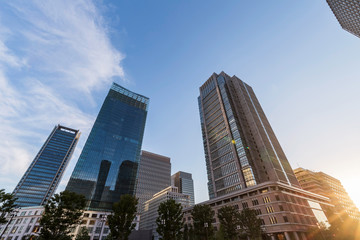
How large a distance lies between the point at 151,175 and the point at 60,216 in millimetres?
139952

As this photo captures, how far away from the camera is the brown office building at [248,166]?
2233 inches

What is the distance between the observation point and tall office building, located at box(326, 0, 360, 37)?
66250 millimetres

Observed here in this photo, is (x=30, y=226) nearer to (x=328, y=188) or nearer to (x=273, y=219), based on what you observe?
(x=273, y=219)

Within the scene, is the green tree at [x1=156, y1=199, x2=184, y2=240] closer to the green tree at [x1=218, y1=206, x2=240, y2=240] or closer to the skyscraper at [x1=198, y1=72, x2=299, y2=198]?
the green tree at [x1=218, y1=206, x2=240, y2=240]

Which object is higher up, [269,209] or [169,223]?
[269,209]

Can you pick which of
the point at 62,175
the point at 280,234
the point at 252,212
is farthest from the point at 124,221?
the point at 62,175

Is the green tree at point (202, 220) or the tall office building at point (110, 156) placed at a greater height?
the tall office building at point (110, 156)

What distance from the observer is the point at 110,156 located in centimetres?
9725

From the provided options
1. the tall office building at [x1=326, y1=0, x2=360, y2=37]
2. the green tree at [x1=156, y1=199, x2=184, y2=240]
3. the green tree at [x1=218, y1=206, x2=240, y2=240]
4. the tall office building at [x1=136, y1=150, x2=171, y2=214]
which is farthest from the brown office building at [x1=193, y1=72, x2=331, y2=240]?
the tall office building at [x1=136, y1=150, x2=171, y2=214]

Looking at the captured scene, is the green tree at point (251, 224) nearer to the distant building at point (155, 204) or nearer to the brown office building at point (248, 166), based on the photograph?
the brown office building at point (248, 166)

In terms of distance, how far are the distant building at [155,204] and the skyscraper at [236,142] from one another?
156 feet

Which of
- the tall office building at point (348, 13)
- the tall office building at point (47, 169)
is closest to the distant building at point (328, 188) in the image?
the tall office building at point (348, 13)

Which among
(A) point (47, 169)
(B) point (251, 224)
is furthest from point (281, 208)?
(A) point (47, 169)

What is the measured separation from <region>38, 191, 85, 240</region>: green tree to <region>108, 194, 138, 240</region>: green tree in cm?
594
